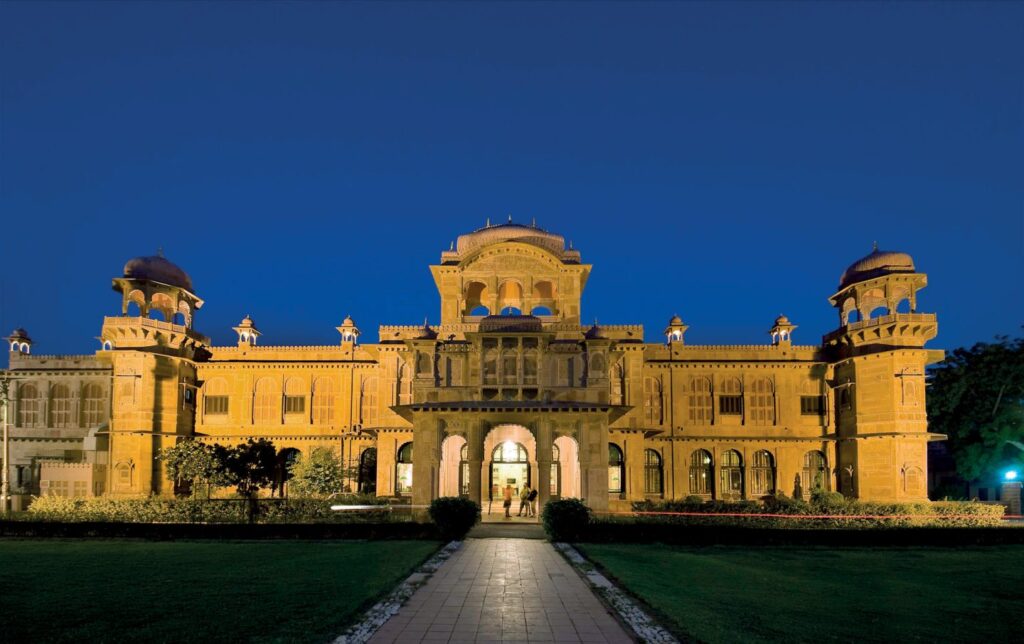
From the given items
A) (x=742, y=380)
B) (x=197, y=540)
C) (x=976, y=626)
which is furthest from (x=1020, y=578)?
(x=742, y=380)

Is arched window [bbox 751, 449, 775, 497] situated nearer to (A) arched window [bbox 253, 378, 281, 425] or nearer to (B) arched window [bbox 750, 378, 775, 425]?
(B) arched window [bbox 750, 378, 775, 425]

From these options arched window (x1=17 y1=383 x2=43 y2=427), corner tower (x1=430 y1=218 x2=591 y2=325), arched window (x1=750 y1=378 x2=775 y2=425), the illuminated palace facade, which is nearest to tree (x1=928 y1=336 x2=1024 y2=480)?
Result: the illuminated palace facade

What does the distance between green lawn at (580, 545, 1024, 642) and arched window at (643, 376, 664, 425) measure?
22.0 meters

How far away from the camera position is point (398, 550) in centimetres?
2239

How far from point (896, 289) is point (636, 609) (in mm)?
34320

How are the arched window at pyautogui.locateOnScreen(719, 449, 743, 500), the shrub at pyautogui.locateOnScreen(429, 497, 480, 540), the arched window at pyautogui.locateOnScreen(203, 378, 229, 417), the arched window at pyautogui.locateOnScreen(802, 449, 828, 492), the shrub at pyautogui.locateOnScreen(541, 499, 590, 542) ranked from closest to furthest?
the shrub at pyautogui.locateOnScreen(541, 499, 590, 542) < the shrub at pyautogui.locateOnScreen(429, 497, 480, 540) < the arched window at pyautogui.locateOnScreen(802, 449, 828, 492) < the arched window at pyautogui.locateOnScreen(719, 449, 743, 500) < the arched window at pyautogui.locateOnScreen(203, 378, 229, 417)

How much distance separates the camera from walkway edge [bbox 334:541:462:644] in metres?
11.2

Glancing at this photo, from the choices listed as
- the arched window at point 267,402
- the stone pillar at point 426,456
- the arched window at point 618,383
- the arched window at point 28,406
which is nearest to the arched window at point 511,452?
the arched window at point 618,383

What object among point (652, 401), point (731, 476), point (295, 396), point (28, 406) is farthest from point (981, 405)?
point (28, 406)

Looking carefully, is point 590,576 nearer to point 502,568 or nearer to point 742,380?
point 502,568

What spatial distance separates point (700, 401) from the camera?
47.2 m

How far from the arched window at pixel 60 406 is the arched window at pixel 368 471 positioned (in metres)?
17.5

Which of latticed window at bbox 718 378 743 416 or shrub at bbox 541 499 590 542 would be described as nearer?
shrub at bbox 541 499 590 542

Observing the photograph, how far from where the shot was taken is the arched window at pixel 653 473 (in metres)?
46.9
